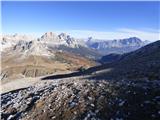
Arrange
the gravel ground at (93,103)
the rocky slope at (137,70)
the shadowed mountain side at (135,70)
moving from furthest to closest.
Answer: the shadowed mountain side at (135,70) → the rocky slope at (137,70) → the gravel ground at (93,103)

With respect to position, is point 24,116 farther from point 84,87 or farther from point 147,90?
point 147,90

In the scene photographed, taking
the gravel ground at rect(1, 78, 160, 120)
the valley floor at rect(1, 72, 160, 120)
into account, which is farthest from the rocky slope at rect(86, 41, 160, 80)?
the gravel ground at rect(1, 78, 160, 120)

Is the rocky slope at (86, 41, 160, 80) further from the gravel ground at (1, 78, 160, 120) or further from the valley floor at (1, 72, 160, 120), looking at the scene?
the gravel ground at (1, 78, 160, 120)

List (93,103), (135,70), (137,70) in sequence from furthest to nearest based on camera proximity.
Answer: (135,70) → (137,70) → (93,103)

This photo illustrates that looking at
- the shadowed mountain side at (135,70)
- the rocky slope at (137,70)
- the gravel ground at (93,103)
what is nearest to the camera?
the gravel ground at (93,103)

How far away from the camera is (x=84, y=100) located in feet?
91.1

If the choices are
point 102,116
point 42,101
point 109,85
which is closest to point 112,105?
point 102,116

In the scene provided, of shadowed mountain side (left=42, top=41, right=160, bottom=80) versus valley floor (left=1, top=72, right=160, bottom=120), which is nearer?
valley floor (left=1, top=72, right=160, bottom=120)

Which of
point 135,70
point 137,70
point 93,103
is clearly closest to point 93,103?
point 93,103

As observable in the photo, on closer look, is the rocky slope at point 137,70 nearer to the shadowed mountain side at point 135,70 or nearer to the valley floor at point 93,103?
the shadowed mountain side at point 135,70

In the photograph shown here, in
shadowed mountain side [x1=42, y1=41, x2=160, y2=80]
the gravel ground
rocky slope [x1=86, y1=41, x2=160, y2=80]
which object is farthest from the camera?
shadowed mountain side [x1=42, y1=41, x2=160, y2=80]

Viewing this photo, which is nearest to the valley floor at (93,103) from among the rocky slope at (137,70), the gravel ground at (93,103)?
the gravel ground at (93,103)

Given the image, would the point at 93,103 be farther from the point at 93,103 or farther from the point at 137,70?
the point at 137,70

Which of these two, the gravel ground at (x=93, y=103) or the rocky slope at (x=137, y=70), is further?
the rocky slope at (x=137, y=70)
